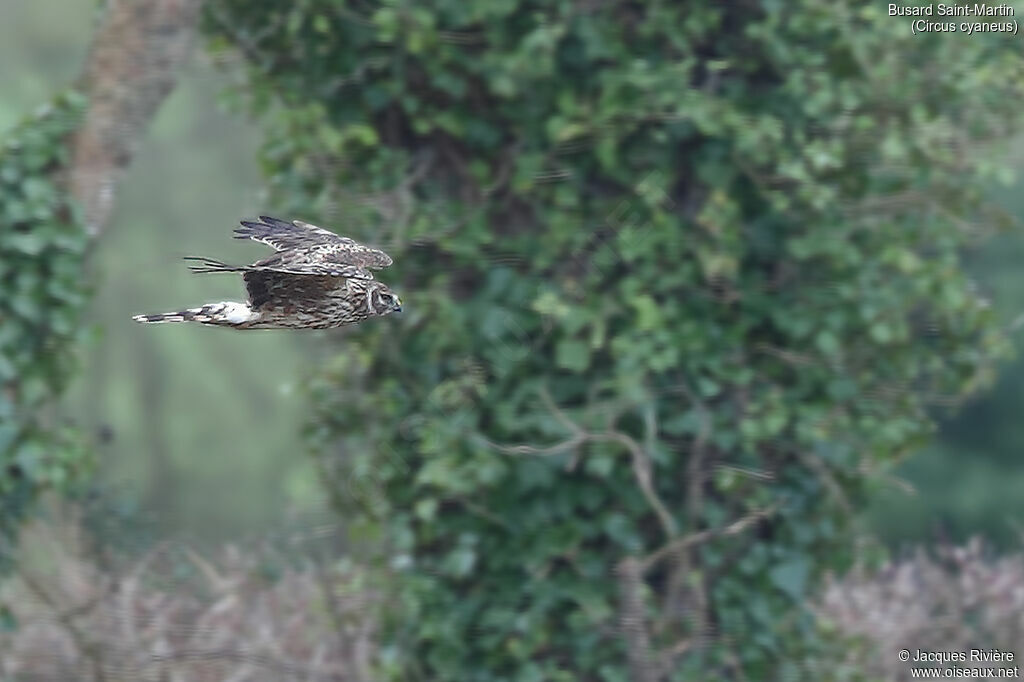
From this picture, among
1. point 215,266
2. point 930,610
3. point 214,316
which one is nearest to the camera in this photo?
point 215,266

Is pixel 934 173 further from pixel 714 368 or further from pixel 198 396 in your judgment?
pixel 198 396

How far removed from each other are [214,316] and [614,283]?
234 cm

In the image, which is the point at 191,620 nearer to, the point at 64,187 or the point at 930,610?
the point at 64,187

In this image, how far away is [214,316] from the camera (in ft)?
6.13

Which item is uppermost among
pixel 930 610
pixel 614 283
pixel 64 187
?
pixel 64 187

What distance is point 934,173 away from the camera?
4094 mm

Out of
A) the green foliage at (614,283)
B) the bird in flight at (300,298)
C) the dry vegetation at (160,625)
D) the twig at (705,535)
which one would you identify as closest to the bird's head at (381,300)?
the bird in flight at (300,298)

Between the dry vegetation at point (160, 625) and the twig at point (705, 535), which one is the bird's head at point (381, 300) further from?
the dry vegetation at point (160, 625)

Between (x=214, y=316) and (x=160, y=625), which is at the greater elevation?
(x=214, y=316)

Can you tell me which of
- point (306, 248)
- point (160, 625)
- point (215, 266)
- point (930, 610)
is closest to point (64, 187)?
point (160, 625)

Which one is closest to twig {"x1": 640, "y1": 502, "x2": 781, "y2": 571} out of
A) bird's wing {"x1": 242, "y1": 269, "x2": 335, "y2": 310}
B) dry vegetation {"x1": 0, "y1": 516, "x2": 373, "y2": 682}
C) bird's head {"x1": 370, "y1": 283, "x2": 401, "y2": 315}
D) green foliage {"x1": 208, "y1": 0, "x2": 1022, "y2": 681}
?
green foliage {"x1": 208, "y1": 0, "x2": 1022, "y2": 681}

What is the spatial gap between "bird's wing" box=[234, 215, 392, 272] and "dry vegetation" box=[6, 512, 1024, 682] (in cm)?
194

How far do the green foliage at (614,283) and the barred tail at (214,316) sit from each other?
2.02 metres

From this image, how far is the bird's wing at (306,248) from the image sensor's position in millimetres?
1978
